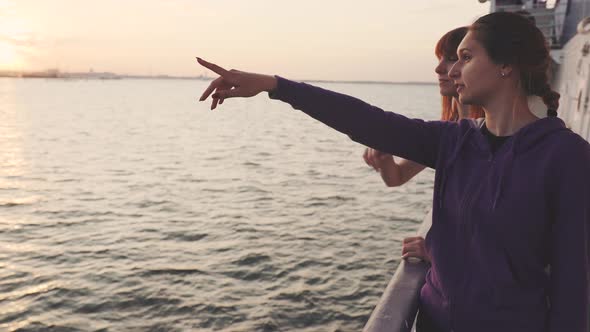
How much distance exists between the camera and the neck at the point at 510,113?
199cm

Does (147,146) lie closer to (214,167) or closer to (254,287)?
(214,167)

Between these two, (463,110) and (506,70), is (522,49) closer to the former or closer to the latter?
(506,70)

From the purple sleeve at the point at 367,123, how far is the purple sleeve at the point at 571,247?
62 cm

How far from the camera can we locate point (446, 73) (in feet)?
9.66

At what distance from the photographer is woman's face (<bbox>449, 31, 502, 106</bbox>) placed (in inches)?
78.8

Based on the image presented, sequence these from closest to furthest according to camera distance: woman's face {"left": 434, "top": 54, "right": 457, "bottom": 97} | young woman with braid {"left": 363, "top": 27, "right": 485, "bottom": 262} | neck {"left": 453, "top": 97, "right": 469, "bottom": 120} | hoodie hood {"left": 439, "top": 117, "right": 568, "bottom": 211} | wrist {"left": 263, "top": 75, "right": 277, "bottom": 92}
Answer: hoodie hood {"left": 439, "top": 117, "right": 568, "bottom": 211} < wrist {"left": 263, "top": 75, "right": 277, "bottom": 92} < young woman with braid {"left": 363, "top": 27, "right": 485, "bottom": 262} < woman's face {"left": 434, "top": 54, "right": 457, "bottom": 97} < neck {"left": 453, "top": 97, "right": 469, "bottom": 120}

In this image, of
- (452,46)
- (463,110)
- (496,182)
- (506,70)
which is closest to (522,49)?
(506,70)

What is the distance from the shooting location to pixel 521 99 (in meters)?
2.01

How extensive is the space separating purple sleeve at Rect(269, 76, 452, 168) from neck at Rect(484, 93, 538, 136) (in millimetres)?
264

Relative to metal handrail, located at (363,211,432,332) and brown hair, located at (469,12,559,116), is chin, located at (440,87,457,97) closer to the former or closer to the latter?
brown hair, located at (469,12,559,116)

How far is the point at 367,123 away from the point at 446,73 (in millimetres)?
1084

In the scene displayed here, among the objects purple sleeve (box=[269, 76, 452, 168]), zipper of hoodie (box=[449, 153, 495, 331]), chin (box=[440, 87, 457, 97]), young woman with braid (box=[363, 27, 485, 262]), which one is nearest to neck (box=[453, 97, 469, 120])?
young woman with braid (box=[363, 27, 485, 262])

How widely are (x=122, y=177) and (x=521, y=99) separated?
23.7m

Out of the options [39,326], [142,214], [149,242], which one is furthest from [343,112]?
[142,214]
